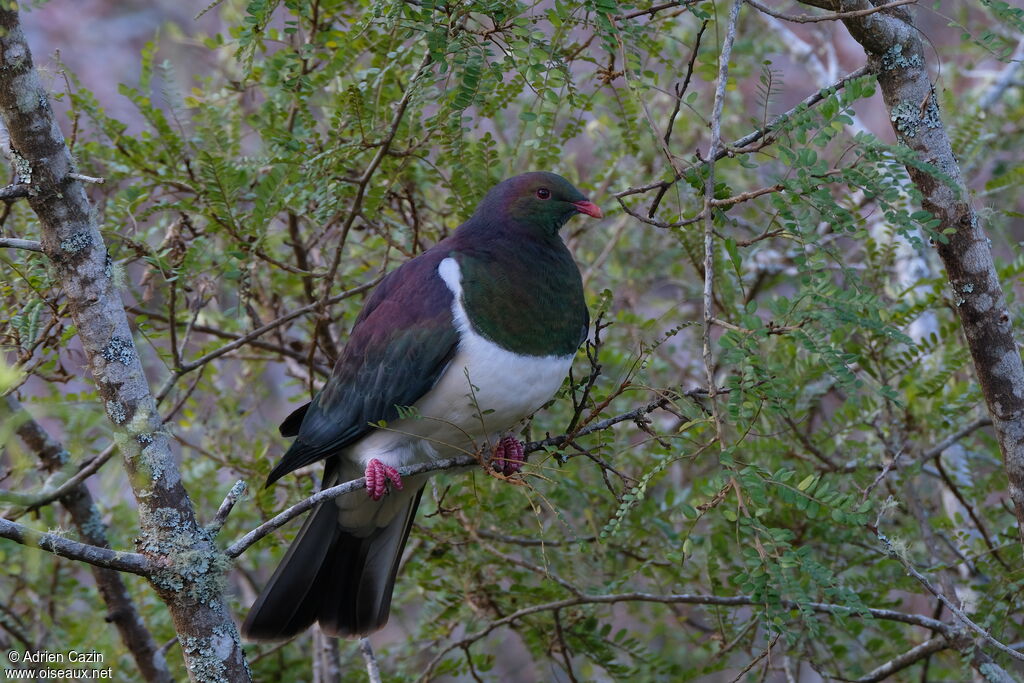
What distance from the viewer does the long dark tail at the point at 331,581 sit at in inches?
119

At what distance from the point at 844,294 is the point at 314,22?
1.90 m

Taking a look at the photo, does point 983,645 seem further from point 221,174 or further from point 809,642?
point 221,174

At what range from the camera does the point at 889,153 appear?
2.08m

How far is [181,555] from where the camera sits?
2.15 m

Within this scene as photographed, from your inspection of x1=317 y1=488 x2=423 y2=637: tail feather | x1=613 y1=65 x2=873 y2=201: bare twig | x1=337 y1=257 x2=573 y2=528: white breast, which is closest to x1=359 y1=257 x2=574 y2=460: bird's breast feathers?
x1=337 y1=257 x2=573 y2=528: white breast

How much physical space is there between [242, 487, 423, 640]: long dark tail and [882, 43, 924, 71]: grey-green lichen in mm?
1900

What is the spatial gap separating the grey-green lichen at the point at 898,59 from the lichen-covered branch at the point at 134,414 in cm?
184

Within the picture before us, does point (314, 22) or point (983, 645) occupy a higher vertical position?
point (314, 22)

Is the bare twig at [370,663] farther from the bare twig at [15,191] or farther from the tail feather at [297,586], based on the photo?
the bare twig at [15,191]

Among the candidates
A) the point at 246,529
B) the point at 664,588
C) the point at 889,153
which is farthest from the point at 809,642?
the point at 246,529

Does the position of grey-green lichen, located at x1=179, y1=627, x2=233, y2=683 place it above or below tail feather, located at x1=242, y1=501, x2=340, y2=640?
below

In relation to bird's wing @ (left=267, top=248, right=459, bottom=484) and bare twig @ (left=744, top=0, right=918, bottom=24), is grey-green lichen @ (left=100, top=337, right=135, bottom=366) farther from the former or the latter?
bare twig @ (left=744, top=0, right=918, bottom=24)

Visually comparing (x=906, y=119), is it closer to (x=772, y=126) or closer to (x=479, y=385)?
(x=772, y=126)

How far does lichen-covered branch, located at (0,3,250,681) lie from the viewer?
2141 mm
